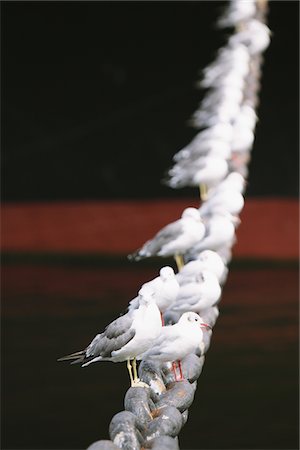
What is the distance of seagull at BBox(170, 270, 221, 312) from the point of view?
2.46 m

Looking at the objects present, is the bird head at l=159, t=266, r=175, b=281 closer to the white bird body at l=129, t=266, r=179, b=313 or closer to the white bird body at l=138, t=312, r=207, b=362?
the white bird body at l=129, t=266, r=179, b=313

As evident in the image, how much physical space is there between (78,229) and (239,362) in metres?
2.56

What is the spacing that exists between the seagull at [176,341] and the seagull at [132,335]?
0.05 meters

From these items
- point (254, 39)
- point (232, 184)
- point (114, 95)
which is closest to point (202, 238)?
point (232, 184)

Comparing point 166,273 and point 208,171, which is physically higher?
point 208,171

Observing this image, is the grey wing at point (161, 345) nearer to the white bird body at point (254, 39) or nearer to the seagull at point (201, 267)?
the seagull at point (201, 267)

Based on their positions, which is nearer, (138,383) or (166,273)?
(138,383)

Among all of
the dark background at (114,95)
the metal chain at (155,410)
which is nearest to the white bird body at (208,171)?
the metal chain at (155,410)

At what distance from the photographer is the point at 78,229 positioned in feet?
22.0

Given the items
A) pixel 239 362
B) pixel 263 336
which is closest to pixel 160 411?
pixel 239 362

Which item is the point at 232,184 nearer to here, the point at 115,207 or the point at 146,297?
the point at 146,297

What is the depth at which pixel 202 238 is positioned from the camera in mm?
3004

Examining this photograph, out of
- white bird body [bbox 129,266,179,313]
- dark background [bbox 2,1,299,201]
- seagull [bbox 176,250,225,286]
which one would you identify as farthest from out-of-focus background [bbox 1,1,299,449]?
white bird body [bbox 129,266,179,313]

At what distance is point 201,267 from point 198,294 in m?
0.11
